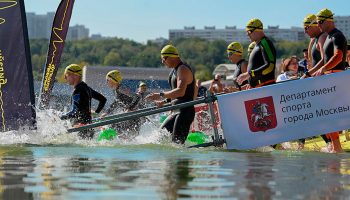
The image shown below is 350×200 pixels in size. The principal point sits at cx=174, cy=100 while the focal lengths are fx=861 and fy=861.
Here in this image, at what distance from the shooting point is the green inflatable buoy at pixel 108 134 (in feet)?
46.0

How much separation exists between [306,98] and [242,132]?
3.02 ft

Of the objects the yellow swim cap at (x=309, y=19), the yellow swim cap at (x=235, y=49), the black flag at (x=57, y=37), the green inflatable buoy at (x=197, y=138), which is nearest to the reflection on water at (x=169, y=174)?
the green inflatable buoy at (x=197, y=138)

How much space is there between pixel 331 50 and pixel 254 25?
1193 mm

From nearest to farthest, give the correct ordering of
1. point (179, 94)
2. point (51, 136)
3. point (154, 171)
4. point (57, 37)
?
point (154, 171) < point (179, 94) < point (51, 136) < point (57, 37)

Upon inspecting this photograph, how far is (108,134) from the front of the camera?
14.2 metres

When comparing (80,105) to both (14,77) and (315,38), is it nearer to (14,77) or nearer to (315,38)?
(14,77)

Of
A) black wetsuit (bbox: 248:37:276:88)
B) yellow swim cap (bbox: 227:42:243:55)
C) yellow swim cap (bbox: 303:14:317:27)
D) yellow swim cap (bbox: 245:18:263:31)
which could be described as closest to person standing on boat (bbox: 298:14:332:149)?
yellow swim cap (bbox: 303:14:317:27)

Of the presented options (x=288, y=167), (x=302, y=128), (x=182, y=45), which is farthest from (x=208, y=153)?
(x=182, y=45)

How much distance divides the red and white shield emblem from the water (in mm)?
357

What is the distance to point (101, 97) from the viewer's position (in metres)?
13.8

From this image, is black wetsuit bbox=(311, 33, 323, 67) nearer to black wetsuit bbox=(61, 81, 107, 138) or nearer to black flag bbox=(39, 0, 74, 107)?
black wetsuit bbox=(61, 81, 107, 138)

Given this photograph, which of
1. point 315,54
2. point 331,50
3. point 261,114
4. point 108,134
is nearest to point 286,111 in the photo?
point 261,114

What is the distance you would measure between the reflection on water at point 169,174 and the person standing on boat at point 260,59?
1091 millimetres

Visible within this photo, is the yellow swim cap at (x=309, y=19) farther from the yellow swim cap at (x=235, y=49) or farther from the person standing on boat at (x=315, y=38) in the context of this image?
the yellow swim cap at (x=235, y=49)
